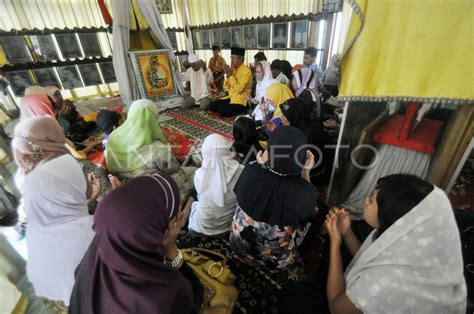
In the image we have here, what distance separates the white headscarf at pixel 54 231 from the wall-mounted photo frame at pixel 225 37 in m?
6.91

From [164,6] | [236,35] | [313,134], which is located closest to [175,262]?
[313,134]

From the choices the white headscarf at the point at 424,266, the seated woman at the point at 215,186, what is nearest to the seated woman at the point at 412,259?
the white headscarf at the point at 424,266

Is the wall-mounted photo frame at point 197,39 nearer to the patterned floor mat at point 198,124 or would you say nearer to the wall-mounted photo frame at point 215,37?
the wall-mounted photo frame at point 215,37

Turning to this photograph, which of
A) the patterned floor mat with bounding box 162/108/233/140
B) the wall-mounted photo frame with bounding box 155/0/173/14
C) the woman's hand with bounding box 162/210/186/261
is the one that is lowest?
the patterned floor mat with bounding box 162/108/233/140

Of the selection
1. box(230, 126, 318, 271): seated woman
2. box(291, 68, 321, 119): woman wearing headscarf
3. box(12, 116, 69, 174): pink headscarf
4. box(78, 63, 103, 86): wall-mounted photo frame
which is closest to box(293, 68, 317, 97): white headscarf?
box(291, 68, 321, 119): woman wearing headscarf

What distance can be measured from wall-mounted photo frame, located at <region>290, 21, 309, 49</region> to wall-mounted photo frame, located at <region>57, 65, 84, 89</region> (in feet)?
20.1

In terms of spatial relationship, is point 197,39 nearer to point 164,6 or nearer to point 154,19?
point 164,6

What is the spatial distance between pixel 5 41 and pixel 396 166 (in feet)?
27.9

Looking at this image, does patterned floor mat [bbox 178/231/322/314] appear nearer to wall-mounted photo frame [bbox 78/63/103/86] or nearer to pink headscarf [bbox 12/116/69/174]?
pink headscarf [bbox 12/116/69/174]

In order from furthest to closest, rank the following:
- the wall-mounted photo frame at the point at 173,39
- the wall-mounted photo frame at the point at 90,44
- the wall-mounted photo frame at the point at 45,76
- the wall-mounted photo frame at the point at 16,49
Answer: the wall-mounted photo frame at the point at 173,39 → the wall-mounted photo frame at the point at 90,44 → the wall-mounted photo frame at the point at 45,76 → the wall-mounted photo frame at the point at 16,49

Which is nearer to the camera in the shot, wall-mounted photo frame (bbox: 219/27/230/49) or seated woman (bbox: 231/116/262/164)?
seated woman (bbox: 231/116/262/164)

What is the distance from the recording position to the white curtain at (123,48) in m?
4.38

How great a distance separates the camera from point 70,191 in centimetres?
132

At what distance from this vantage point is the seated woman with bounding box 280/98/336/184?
233 centimetres
